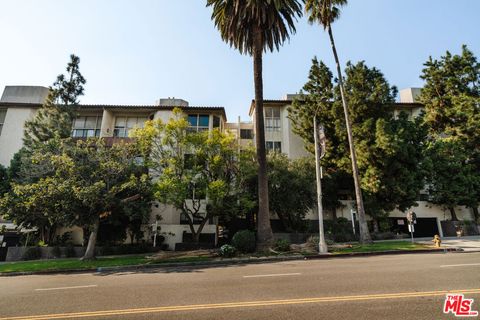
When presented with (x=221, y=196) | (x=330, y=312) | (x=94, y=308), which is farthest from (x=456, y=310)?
(x=221, y=196)

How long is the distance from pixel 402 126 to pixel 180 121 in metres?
22.0

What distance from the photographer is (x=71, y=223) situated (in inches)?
718

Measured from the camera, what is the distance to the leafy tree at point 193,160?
864 inches

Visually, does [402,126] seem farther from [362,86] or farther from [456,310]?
[456,310]

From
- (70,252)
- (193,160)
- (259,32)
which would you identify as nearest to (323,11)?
(259,32)

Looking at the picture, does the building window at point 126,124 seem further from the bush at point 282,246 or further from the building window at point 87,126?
the bush at point 282,246

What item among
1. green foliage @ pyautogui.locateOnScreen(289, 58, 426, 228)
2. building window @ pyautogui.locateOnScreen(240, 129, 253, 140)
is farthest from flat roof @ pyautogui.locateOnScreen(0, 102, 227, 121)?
green foliage @ pyautogui.locateOnScreen(289, 58, 426, 228)

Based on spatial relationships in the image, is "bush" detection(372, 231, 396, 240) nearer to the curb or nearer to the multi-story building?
the multi-story building

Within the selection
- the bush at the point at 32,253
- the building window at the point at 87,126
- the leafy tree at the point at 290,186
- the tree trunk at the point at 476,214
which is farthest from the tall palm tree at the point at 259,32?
the tree trunk at the point at 476,214

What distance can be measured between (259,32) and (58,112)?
80.7 ft

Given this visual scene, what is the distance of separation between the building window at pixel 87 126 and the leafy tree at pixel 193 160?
15392 mm

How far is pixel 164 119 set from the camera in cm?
3309

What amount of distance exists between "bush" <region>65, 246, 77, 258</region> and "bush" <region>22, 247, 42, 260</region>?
2.17m

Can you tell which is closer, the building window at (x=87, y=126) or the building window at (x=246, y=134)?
the building window at (x=87, y=126)
